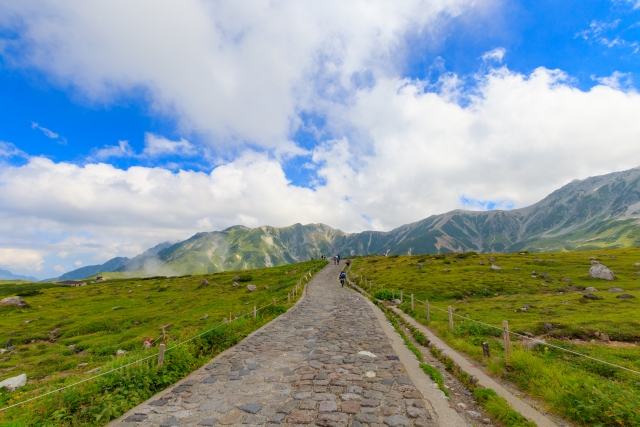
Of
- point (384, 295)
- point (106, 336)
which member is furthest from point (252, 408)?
point (106, 336)

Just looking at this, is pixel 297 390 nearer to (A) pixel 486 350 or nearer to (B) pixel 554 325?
(A) pixel 486 350

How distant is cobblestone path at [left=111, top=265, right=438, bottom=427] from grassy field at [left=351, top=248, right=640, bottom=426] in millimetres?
4180

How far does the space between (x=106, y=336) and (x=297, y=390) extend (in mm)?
29366

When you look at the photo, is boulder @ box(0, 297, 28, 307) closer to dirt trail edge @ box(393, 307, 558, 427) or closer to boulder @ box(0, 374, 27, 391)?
boulder @ box(0, 374, 27, 391)

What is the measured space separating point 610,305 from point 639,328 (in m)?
10.1

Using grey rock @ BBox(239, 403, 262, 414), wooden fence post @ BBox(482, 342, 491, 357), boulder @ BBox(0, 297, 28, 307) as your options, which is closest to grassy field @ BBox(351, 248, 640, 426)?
wooden fence post @ BBox(482, 342, 491, 357)

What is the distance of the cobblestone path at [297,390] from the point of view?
27.0 feet

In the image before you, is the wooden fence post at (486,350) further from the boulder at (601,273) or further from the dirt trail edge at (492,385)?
the boulder at (601,273)

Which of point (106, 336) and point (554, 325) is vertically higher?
point (106, 336)

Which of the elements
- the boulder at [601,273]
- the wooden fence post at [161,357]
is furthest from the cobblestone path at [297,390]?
the boulder at [601,273]

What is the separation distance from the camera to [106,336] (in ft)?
97.4

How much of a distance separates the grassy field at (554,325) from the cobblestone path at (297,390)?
4.18 m

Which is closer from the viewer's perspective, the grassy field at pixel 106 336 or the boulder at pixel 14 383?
the grassy field at pixel 106 336

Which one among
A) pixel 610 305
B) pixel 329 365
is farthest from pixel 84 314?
pixel 610 305
